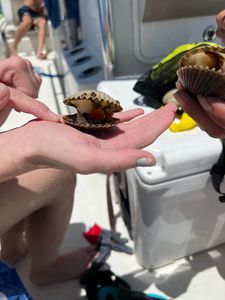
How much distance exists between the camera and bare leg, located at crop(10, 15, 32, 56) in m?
4.19

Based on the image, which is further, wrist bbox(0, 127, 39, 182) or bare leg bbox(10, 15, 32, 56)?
bare leg bbox(10, 15, 32, 56)

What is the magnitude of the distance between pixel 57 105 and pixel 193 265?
1868 millimetres

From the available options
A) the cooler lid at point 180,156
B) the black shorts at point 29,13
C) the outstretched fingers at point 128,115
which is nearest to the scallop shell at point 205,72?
the outstretched fingers at point 128,115

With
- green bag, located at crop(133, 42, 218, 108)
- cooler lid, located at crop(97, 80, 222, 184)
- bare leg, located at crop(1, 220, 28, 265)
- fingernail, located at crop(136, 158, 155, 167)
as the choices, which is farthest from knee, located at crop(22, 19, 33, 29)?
fingernail, located at crop(136, 158, 155, 167)

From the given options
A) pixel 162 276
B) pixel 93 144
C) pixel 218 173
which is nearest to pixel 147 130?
pixel 93 144

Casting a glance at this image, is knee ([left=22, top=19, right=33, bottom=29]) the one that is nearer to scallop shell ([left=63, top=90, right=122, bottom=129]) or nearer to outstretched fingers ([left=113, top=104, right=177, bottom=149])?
scallop shell ([left=63, top=90, right=122, bottom=129])

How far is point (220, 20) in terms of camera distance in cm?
110

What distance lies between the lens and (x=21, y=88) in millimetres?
961

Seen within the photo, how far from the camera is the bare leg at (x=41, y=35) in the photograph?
4.09 metres

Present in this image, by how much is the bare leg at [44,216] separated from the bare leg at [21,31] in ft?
11.2

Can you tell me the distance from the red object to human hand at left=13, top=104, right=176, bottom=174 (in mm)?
731

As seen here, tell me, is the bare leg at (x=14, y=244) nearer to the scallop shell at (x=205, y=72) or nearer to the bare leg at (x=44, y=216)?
the bare leg at (x=44, y=216)

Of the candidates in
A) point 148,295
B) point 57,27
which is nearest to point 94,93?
point 148,295

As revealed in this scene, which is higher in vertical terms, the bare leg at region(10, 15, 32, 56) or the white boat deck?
the bare leg at region(10, 15, 32, 56)
